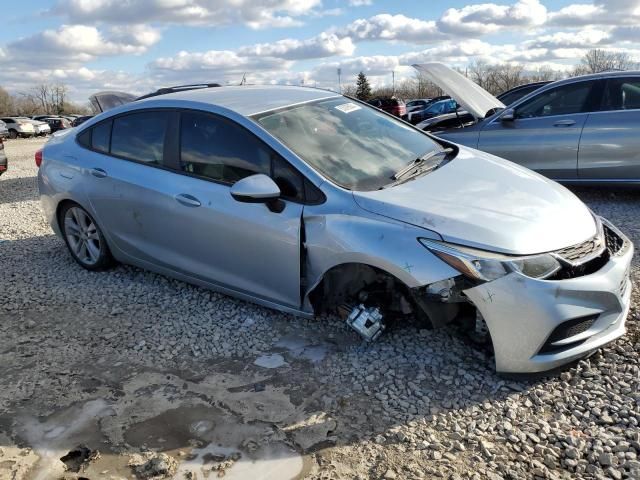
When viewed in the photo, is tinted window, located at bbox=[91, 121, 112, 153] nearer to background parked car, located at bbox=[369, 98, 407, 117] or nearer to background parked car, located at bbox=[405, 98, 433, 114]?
background parked car, located at bbox=[369, 98, 407, 117]

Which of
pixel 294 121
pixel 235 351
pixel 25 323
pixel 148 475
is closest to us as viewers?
pixel 148 475

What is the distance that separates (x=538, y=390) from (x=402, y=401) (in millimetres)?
738

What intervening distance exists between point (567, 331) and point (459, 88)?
15.4 ft

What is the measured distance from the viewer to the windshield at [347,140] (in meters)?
3.65

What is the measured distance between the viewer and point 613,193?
294 inches

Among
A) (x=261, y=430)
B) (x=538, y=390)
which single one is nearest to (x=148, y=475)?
(x=261, y=430)

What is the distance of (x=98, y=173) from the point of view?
472cm

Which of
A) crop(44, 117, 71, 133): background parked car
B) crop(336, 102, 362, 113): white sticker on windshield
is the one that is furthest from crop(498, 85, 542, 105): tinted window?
crop(44, 117, 71, 133): background parked car

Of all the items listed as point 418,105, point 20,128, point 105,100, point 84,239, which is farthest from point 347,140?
point 20,128

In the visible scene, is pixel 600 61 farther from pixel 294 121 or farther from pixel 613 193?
pixel 294 121

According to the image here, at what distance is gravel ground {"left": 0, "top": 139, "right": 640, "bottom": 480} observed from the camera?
2.62 m

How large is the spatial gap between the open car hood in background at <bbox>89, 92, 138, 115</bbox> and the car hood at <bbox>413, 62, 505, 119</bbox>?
208 inches

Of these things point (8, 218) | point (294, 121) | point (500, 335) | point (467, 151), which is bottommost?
point (8, 218)

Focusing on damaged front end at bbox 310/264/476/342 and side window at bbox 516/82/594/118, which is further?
side window at bbox 516/82/594/118
